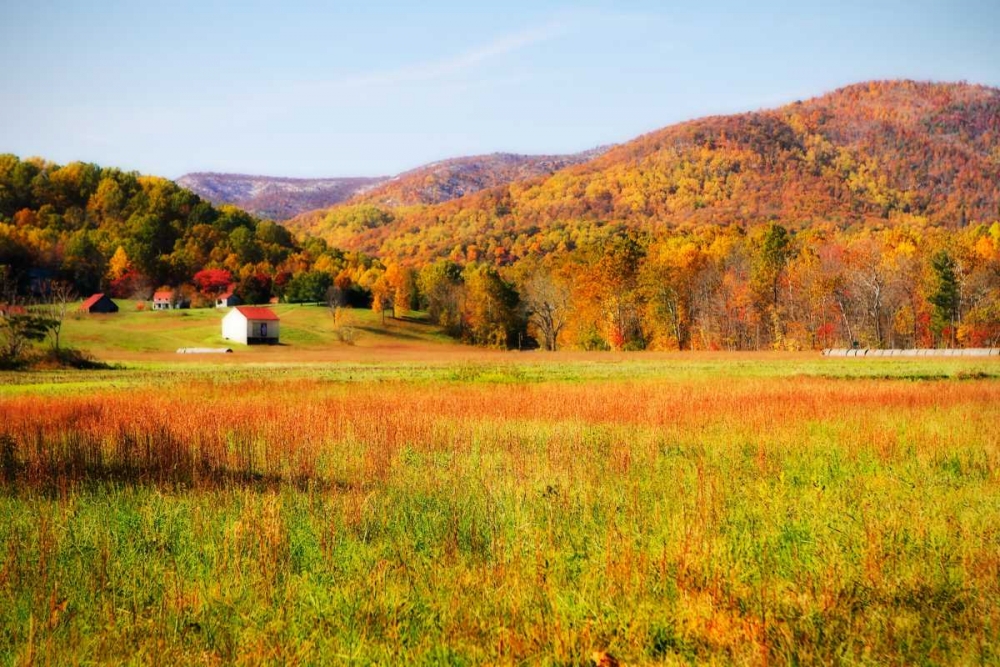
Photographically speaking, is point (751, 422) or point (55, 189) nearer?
point (751, 422)

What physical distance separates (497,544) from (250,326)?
3743 inches

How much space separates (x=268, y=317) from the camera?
10019cm

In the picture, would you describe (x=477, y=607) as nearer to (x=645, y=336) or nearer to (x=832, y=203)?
(x=645, y=336)

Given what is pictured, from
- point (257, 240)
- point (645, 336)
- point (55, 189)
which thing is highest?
point (55, 189)

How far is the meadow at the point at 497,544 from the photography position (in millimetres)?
5883

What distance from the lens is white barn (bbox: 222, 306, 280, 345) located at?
97.1m

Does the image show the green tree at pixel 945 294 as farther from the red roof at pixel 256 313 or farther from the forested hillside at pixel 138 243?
the forested hillside at pixel 138 243

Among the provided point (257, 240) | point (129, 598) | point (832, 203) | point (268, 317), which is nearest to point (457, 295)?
point (268, 317)

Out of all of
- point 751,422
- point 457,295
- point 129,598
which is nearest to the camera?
point 129,598

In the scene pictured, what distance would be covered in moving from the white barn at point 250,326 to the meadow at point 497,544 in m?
83.2

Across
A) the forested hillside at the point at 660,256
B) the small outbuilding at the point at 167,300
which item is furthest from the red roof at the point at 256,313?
the small outbuilding at the point at 167,300

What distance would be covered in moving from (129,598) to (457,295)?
121 meters

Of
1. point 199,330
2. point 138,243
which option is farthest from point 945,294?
point 138,243

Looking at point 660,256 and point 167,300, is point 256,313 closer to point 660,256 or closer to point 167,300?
point 167,300
